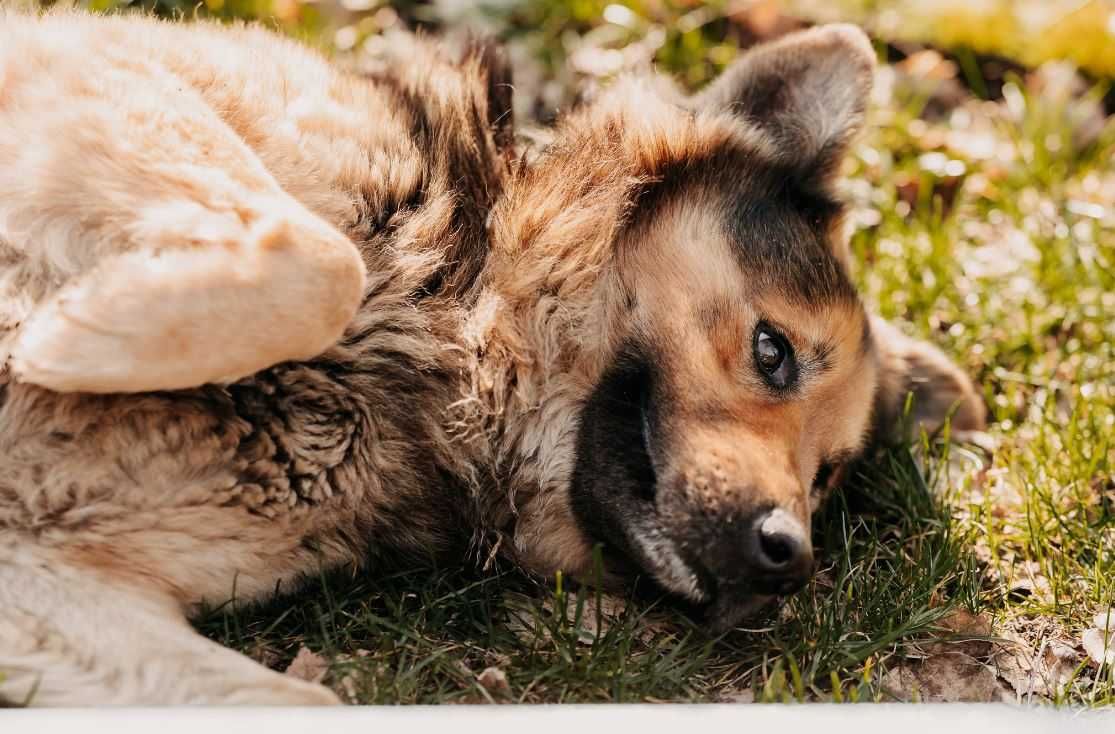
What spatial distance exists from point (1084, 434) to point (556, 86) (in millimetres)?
2678

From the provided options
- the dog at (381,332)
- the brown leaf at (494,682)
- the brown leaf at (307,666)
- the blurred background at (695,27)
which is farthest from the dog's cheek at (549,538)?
the blurred background at (695,27)

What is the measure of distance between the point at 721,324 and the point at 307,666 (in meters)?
1.35

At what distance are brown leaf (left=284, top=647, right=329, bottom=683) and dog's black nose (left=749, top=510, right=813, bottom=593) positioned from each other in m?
1.05

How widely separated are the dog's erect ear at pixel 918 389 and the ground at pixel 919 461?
0.37 ft

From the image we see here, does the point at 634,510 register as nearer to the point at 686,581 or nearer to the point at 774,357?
the point at 686,581

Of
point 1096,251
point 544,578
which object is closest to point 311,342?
point 544,578

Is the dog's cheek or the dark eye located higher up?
the dark eye

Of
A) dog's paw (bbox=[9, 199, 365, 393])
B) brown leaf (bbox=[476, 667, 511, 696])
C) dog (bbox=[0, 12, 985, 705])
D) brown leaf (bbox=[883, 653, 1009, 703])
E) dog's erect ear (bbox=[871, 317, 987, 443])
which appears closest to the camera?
dog's paw (bbox=[9, 199, 365, 393])

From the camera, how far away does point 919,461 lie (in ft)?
12.3

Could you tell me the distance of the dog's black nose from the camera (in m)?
2.63

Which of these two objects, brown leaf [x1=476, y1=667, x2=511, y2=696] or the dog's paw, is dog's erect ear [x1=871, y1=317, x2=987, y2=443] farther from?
the dog's paw

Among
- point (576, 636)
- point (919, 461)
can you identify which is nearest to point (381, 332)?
point (576, 636)

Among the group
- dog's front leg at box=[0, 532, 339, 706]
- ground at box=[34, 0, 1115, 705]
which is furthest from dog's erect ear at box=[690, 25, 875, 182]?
dog's front leg at box=[0, 532, 339, 706]

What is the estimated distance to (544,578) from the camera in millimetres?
3061
